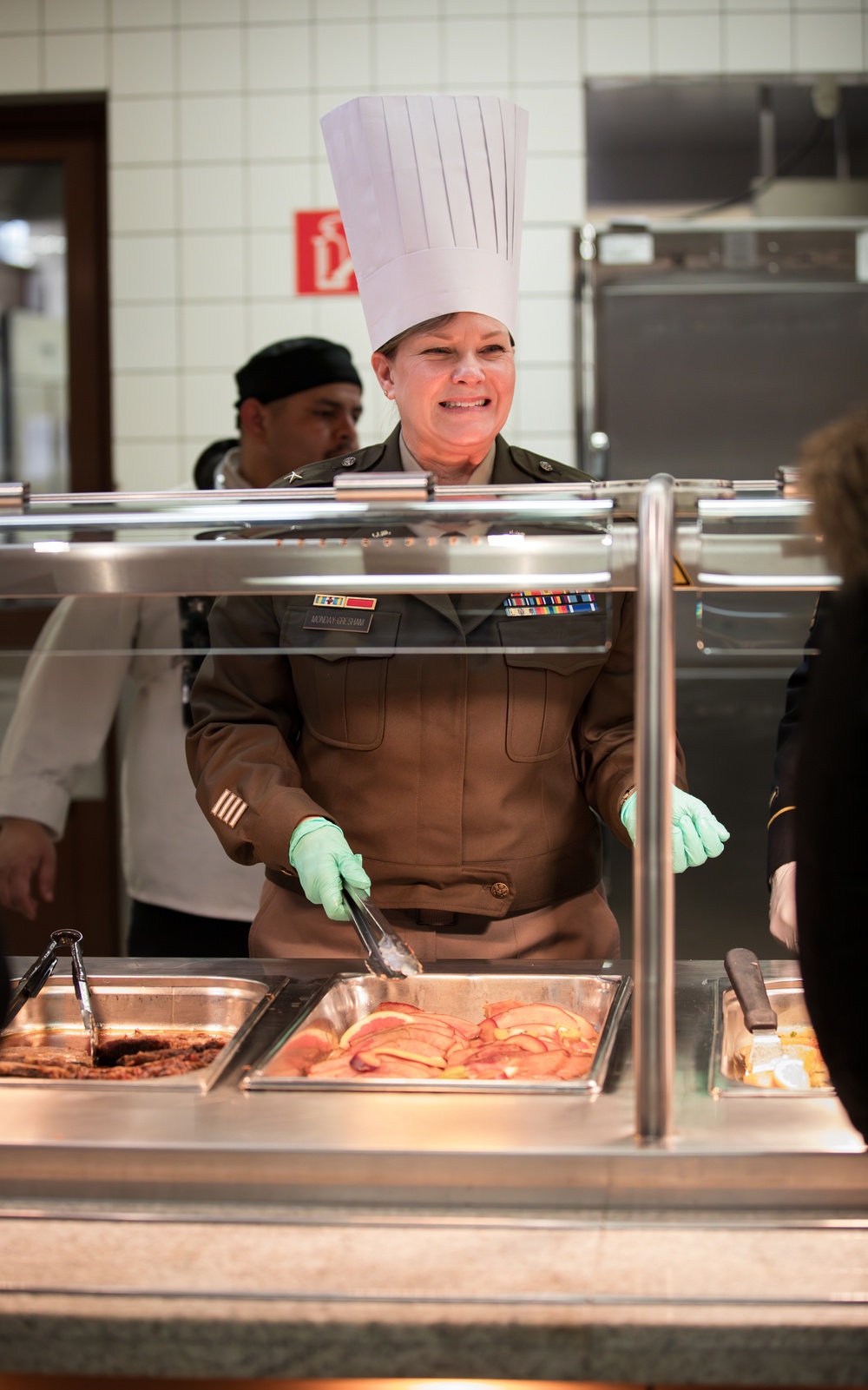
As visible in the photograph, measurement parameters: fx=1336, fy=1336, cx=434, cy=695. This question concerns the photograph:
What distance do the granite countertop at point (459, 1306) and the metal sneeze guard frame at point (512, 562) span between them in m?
0.14

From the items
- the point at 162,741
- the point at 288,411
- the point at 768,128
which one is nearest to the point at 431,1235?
the point at 162,741

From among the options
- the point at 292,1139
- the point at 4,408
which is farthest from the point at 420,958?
the point at 4,408

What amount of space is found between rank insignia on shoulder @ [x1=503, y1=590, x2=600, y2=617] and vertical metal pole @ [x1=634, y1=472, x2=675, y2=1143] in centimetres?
14

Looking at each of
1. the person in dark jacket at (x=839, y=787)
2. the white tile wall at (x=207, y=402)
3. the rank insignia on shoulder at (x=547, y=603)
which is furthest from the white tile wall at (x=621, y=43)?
the person in dark jacket at (x=839, y=787)

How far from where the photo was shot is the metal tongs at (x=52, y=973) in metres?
1.53

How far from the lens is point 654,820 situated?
1.11 meters

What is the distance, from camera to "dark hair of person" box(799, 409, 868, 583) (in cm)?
92

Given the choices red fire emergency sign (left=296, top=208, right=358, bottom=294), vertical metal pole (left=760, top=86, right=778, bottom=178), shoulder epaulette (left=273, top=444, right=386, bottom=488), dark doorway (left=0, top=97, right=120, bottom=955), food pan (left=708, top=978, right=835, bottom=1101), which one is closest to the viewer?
food pan (left=708, top=978, right=835, bottom=1101)

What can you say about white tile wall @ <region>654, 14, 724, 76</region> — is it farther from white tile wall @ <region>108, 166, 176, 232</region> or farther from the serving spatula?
the serving spatula

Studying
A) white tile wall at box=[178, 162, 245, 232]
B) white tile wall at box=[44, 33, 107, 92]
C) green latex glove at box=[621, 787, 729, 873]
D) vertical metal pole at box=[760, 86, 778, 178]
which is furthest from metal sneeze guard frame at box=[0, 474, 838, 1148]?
vertical metal pole at box=[760, 86, 778, 178]

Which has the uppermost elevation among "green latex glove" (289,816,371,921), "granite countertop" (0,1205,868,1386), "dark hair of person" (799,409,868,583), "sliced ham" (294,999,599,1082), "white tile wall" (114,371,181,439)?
"white tile wall" (114,371,181,439)

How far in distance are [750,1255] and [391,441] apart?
1207 mm

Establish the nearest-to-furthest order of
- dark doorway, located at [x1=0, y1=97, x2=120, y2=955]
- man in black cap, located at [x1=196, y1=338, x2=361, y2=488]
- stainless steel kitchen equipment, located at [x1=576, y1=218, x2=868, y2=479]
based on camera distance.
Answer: man in black cap, located at [x1=196, y1=338, x2=361, y2=488] → stainless steel kitchen equipment, located at [x1=576, y1=218, x2=868, y2=479] → dark doorway, located at [x1=0, y1=97, x2=120, y2=955]

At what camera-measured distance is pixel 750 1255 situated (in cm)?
106
